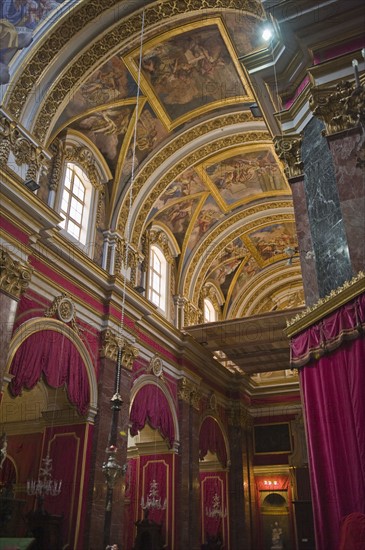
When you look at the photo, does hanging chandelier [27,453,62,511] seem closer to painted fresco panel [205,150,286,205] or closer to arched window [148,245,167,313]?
arched window [148,245,167,313]

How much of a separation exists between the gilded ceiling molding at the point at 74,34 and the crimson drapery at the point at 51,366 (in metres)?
4.11

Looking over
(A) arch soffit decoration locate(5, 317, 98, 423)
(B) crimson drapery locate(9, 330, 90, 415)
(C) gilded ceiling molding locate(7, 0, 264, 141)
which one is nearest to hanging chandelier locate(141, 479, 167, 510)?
(A) arch soffit decoration locate(5, 317, 98, 423)

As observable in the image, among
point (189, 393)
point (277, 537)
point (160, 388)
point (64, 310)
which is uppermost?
point (64, 310)

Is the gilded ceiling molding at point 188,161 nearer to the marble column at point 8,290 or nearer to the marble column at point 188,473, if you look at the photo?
the marble column at point 8,290

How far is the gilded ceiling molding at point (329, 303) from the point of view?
535 centimetres

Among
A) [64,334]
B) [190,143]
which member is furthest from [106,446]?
[190,143]

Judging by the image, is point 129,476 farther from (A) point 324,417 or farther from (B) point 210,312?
(A) point 324,417

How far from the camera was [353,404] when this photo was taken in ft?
17.2

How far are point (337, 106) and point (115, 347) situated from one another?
24.6 feet

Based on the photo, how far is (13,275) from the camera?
347 inches

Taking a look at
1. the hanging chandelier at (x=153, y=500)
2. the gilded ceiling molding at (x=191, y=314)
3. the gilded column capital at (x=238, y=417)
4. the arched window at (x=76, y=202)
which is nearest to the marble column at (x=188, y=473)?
the hanging chandelier at (x=153, y=500)

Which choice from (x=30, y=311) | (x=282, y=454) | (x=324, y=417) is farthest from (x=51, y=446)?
(x=282, y=454)

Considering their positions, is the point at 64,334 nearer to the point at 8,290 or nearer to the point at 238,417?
the point at 8,290

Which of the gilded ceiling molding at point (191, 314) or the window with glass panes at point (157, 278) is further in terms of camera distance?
the gilded ceiling molding at point (191, 314)
